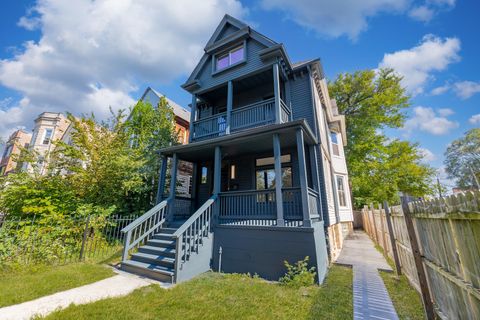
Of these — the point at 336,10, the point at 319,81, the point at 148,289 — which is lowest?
the point at 148,289

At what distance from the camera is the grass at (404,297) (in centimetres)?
351

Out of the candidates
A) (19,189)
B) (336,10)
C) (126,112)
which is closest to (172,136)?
(126,112)

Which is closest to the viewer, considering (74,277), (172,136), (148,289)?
(148,289)

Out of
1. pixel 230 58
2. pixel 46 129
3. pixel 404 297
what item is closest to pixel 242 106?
pixel 230 58

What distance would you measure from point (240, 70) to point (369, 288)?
30.1ft

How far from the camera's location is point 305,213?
17.8ft

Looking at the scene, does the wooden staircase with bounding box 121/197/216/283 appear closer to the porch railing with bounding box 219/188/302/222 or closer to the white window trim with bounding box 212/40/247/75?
the porch railing with bounding box 219/188/302/222

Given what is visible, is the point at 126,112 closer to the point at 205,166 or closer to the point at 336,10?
the point at 205,166

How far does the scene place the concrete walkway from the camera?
142 inches

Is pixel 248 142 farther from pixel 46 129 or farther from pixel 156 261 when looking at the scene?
pixel 46 129

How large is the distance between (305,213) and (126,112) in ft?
37.3

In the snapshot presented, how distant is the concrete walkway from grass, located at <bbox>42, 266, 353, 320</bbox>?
0.18 m

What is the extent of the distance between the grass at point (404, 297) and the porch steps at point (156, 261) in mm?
4947

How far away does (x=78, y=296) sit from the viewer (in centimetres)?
413
